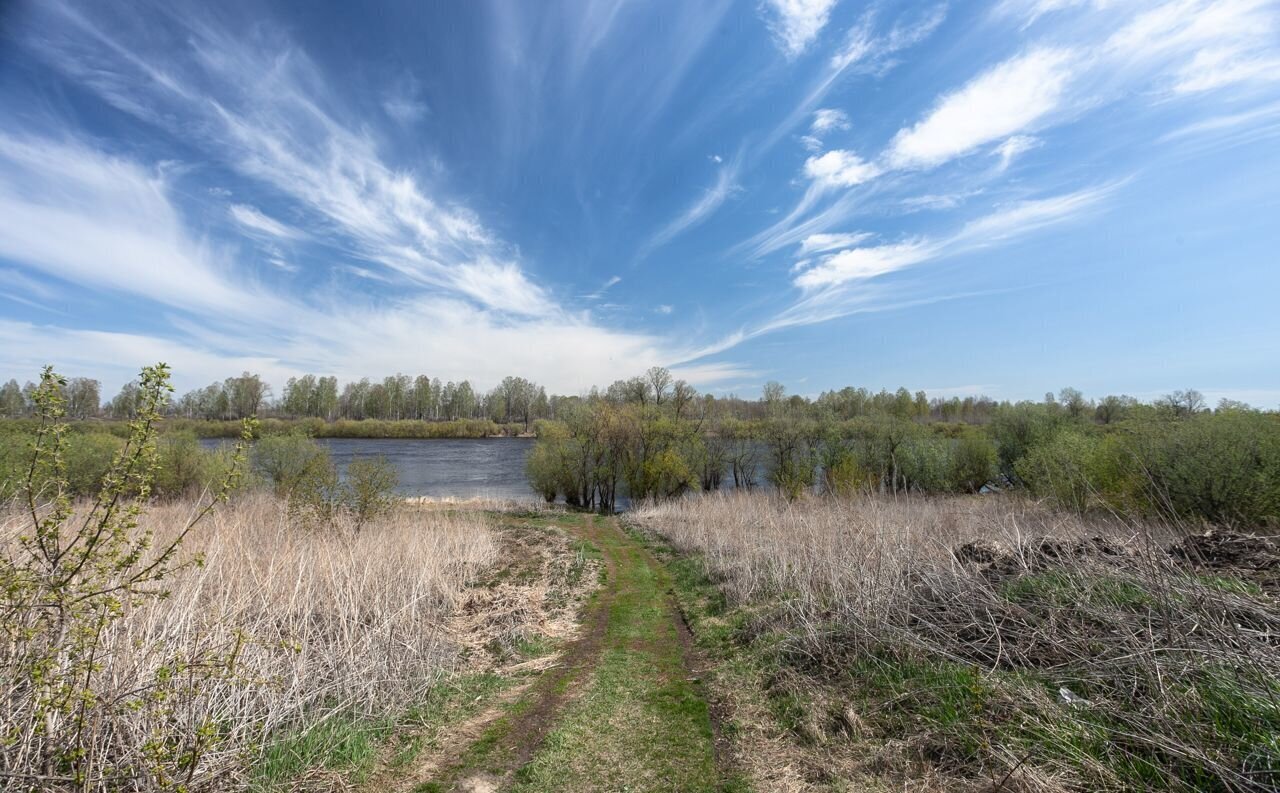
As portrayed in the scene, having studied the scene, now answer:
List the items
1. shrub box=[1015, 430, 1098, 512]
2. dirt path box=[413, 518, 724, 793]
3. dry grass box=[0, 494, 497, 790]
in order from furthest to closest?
shrub box=[1015, 430, 1098, 512] → dirt path box=[413, 518, 724, 793] → dry grass box=[0, 494, 497, 790]

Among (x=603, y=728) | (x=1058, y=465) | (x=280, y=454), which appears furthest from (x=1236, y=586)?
(x=280, y=454)

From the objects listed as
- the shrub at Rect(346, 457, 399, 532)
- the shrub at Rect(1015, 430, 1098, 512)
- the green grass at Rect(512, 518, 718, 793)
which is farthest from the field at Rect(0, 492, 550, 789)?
the shrub at Rect(1015, 430, 1098, 512)

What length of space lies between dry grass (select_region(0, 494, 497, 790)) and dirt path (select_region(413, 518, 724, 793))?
5.27 ft

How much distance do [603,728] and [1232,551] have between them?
8.87 m

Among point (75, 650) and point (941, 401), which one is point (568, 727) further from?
point (941, 401)

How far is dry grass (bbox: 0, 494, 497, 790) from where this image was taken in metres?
3.91

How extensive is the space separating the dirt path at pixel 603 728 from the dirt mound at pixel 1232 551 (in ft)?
21.7

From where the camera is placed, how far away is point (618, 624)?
1058cm

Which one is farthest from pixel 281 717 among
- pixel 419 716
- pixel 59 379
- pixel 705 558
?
pixel 705 558

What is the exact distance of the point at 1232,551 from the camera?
6.94 meters

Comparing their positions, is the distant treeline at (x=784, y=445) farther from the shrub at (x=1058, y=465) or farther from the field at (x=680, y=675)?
the field at (x=680, y=675)

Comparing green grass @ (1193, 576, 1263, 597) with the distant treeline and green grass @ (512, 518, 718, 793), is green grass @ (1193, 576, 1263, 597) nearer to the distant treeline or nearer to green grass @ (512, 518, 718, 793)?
green grass @ (512, 518, 718, 793)

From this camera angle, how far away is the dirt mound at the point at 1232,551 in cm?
646

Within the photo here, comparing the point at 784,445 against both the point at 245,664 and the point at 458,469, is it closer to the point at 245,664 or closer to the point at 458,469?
the point at 458,469
